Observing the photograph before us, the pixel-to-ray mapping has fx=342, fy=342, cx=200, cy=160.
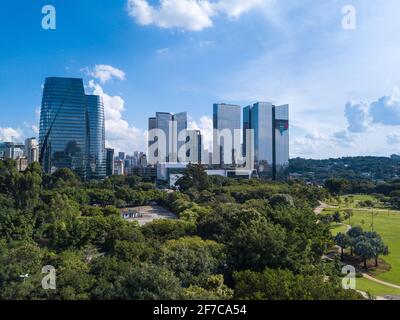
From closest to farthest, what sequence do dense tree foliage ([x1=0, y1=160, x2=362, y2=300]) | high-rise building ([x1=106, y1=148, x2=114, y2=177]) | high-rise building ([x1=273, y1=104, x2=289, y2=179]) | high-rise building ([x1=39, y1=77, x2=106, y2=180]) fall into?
dense tree foliage ([x1=0, y1=160, x2=362, y2=300])
high-rise building ([x1=39, y1=77, x2=106, y2=180])
high-rise building ([x1=273, y1=104, x2=289, y2=179])
high-rise building ([x1=106, y1=148, x2=114, y2=177])

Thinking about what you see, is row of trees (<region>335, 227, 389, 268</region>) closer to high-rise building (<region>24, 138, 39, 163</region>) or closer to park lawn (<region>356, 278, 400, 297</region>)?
park lawn (<region>356, 278, 400, 297</region>)

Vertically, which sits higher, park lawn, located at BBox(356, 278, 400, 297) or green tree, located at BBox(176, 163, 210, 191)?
green tree, located at BBox(176, 163, 210, 191)

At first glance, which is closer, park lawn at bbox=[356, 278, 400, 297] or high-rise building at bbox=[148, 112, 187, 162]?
park lawn at bbox=[356, 278, 400, 297]

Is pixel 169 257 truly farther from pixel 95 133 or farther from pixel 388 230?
pixel 95 133

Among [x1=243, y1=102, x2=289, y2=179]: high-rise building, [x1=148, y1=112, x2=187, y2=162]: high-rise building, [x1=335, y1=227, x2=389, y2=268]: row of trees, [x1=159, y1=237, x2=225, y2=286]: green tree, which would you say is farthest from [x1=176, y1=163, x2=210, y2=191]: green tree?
[x1=159, y1=237, x2=225, y2=286]: green tree

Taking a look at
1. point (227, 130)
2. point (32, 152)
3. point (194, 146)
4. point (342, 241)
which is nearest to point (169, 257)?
point (342, 241)
